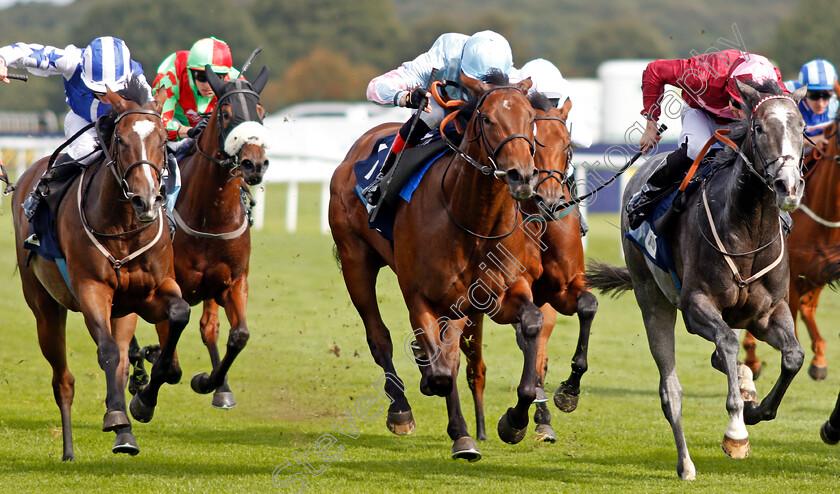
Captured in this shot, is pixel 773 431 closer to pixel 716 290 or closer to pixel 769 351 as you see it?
pixel 716 290

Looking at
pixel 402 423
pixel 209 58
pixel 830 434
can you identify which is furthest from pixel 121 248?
pixel 830 434

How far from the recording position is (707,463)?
19.0 ft

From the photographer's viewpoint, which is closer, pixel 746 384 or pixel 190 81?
pixel 746 384

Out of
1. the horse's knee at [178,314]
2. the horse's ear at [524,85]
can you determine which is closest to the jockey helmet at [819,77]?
the horse's ear at [524,85]

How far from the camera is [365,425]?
701 cm

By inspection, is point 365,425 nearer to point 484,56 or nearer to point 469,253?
point 469,253

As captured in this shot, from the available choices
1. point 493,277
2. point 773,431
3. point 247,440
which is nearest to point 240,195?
point 247,440

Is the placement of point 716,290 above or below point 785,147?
below

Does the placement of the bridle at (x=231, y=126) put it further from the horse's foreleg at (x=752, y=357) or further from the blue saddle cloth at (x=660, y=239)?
the horse's foreleg at (x=752, y=357)

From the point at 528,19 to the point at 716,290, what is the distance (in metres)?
85.0

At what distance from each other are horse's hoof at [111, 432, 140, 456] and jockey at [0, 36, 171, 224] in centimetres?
148

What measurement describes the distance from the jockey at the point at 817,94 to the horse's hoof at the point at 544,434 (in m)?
2.79

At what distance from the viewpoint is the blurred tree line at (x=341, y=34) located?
5294cm

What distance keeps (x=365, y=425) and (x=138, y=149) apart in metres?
2.66
